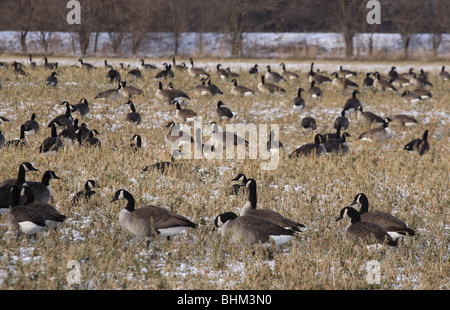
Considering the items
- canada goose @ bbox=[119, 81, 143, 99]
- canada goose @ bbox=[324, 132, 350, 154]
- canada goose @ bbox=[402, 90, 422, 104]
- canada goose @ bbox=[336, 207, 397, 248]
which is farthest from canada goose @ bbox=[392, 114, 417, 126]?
canada goose @ bbox=[336, 207, 397, 248]

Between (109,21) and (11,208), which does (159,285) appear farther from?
(109,21)

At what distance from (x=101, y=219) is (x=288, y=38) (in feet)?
206

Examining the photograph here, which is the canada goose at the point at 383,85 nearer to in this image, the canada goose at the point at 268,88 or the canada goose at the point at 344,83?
the canada goose at the point at 344,83

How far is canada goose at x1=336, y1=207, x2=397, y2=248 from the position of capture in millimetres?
7223

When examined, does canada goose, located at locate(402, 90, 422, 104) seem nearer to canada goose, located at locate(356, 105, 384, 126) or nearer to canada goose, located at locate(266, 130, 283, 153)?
canada goose, located at locate(356, 105, 384, 126)

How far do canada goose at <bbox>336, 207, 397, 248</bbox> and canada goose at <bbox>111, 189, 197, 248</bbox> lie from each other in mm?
2708

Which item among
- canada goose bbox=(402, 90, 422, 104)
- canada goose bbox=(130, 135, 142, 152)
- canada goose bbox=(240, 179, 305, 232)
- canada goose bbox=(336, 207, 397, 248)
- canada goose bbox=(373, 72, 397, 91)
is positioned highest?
canada goose bbox=(373, 72, 397, 91)

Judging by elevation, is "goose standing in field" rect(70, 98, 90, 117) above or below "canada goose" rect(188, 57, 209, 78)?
below

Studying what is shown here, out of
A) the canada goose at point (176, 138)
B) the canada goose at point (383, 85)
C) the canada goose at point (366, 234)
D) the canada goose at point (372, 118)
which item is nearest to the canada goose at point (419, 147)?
the canada goose at point (372, 118)

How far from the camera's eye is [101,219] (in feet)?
27.0

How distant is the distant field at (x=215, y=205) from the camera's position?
6.33 meters

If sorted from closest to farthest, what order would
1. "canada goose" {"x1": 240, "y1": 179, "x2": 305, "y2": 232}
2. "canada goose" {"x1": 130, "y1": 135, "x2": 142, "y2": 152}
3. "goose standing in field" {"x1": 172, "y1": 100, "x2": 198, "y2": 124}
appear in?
"canada goose" {"x1": 240, "y1": 179, "x2": 305, "y2": 232} < "canada goose" {"x1": 130, "y1": 135, "x2": 142, "y2": 152} < "goose standing in field" {"x1": 172, "y1": 100, "x2": 198, "y2": 124}

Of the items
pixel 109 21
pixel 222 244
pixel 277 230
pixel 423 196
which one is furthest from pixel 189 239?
pixel 109 21

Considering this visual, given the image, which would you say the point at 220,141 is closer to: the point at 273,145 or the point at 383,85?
the point at 273,145
